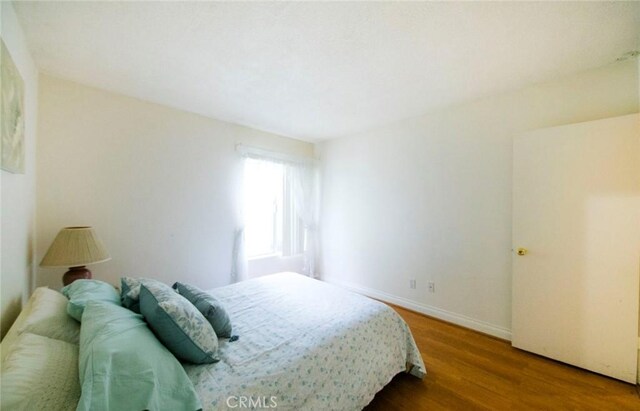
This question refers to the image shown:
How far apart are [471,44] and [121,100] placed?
3084mm

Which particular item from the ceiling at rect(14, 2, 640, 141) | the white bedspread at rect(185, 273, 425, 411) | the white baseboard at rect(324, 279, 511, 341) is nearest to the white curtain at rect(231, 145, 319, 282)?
the white baseboard at rect(324, 279, 511, 341)

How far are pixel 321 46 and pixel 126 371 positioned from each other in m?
1.99

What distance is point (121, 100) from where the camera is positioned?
2.41 meters

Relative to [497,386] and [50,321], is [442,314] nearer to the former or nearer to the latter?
[497,386]

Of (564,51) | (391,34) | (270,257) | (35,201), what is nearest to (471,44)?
(391,34)

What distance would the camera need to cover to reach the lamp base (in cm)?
188

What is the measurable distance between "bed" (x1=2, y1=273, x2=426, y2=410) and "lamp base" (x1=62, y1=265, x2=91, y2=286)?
78 centimetres

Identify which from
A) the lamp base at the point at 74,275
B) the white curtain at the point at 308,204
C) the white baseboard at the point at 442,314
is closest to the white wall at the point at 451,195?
the white baseboard at the point at 442,314

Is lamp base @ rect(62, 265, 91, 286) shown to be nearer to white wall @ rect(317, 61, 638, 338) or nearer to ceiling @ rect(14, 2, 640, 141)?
ceiling @ rect(14, 2, 640, 141)

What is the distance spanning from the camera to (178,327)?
1128 millimetres

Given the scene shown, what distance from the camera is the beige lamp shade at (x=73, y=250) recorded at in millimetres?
1760

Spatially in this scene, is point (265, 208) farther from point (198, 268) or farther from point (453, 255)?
point (453, 255)

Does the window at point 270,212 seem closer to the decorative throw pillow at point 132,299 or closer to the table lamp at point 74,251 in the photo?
the table lamp at point 74,251

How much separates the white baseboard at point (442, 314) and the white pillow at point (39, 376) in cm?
305
